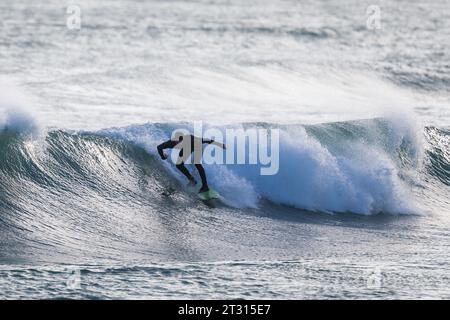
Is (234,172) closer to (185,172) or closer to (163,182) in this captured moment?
(163,182)

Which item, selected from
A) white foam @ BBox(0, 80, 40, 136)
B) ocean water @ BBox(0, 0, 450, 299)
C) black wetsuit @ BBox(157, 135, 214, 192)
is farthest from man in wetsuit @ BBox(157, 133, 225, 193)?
white foam @ BBox(0, 80, 40, 136)

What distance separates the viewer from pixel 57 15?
42938mm

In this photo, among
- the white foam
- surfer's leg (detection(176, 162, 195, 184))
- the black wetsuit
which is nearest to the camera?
the black wetsuit

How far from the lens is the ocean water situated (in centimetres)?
1437

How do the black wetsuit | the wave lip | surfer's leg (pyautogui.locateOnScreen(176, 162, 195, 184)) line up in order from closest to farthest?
the black wetsuit
surfer's leg (pyautogui.locateOnScreen(176, 162, 195, 184))
the wave lip

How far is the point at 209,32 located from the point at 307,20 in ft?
19.7

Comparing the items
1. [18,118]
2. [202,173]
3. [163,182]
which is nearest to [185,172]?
[202,173]

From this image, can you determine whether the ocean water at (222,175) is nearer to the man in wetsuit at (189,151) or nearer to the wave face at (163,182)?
the wave face at (163,182)

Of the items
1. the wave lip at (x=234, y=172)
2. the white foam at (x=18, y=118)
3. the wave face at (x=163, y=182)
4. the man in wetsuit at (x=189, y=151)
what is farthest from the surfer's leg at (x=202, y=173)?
the white foam at (x=18, y=118)

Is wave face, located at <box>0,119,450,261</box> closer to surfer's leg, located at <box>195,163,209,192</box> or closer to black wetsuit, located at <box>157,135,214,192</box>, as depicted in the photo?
surfer's leg, located at <box>195,163,209,192</box>

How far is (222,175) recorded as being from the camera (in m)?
19.8

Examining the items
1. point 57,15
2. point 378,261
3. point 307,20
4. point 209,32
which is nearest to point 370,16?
point 307,20
